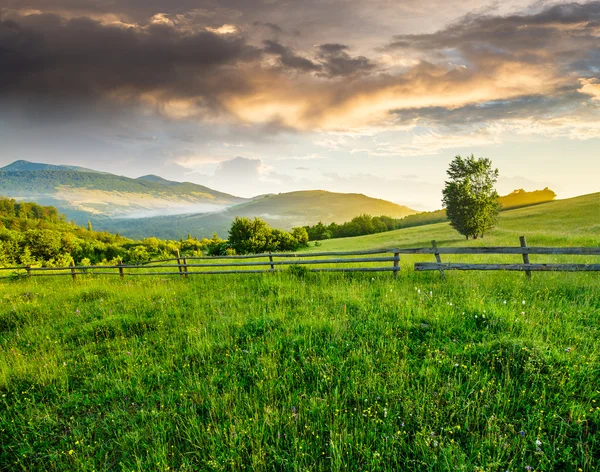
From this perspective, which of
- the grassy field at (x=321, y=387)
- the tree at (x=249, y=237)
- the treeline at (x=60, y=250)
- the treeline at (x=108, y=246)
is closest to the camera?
the grassy field at (x=321, y=387)

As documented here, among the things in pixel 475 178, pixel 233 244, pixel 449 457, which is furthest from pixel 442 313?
pixel 233 244

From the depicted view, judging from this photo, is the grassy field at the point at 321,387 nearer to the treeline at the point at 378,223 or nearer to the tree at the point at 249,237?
the tree at the point at 249,237

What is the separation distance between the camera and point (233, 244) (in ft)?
173

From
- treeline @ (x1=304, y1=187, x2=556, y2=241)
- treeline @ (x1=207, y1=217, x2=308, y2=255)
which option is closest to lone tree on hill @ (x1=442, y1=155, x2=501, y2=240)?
treeline @ (x1=207, y1=217, x2=308, y2=255)

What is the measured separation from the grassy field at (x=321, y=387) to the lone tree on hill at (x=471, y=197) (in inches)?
1196

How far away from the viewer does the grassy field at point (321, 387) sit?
2.83 m

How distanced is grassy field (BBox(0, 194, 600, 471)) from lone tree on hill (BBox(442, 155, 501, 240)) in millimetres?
30374

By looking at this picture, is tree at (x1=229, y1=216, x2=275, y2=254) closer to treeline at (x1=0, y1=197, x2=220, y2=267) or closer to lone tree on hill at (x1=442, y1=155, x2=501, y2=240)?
treeline at (x1=0, y1=197, x2=220, y2=267)

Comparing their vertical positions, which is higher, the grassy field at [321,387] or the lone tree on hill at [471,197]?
the lone tree on hill at [471,197]

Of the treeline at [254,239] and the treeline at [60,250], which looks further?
the treeline at [60,250]

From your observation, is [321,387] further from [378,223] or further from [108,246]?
[108,246]

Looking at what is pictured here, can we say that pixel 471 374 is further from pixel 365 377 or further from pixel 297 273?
pixel 297 273

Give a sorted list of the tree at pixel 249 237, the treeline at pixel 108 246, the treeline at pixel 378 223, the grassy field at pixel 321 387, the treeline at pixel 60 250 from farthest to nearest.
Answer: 1. the treeline at pixel 378 223
2. the treeline at pixel 60 250
3. the treeline at pixel 108 246
4. the tree at pixel 249 237
5. the grassy field at pixel 321 387

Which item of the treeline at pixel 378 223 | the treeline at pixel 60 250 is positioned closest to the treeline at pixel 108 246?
the treeline at pixel 60 250
